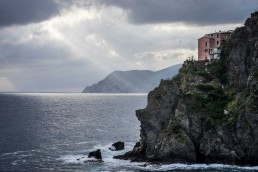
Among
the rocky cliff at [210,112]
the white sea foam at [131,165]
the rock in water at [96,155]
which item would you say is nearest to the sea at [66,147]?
the white sea foam at [131,165]

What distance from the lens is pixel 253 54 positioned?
92.4 m

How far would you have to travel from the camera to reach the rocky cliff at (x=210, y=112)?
3305 inches

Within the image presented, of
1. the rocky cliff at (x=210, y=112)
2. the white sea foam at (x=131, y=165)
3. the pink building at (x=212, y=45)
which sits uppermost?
the pink building at (x=212, y=45)

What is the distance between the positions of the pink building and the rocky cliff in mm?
10059

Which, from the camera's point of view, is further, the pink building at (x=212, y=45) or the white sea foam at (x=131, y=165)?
the pink building at (x=212, y=45)

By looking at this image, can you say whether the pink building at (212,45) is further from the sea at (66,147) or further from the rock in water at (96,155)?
the rock in water at (96,155)

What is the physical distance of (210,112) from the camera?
89562 mm

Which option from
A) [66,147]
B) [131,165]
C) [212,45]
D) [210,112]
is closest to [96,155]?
[131,165]

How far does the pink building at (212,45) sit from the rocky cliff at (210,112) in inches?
396

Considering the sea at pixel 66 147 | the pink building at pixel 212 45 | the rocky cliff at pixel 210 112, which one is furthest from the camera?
the pink building at pixel 212 45

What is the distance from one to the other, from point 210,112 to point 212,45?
32012 mm

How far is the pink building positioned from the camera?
113500 mm

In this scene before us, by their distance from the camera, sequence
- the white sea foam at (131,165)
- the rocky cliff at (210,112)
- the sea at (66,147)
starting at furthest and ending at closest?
the sea at (66,147) < the rocky cliff at (210,112) < the white sea foam at (131,165)

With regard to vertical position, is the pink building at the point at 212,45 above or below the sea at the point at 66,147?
above
